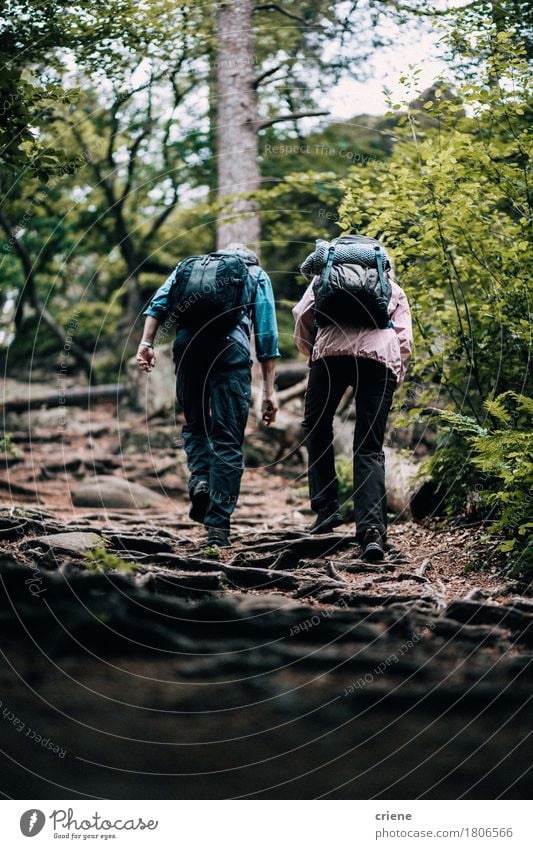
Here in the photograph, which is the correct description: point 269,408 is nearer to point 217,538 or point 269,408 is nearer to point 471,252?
point 217,538

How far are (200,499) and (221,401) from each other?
30.2 inches

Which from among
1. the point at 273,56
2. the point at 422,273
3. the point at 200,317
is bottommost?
the point at 200,317

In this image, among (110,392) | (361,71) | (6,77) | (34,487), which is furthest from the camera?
(110,392)

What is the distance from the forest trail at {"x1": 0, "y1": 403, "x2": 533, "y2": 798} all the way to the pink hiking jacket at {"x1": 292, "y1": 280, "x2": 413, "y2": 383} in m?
1.47

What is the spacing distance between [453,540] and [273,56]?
25.6ft

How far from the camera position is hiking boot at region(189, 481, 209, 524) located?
616 cm

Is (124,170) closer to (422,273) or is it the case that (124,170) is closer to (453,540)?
(422,273)

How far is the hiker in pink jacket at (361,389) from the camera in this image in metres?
5.69

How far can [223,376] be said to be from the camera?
6.09m

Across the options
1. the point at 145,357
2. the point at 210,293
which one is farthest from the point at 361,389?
the point at 145,357

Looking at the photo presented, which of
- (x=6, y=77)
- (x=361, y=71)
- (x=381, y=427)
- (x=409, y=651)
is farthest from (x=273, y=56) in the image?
(x=409, y=651)

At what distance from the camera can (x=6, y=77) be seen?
6.45 metres

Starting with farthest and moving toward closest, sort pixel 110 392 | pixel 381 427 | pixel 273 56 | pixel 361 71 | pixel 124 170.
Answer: pixel 124 170 < pixel 110 392 < pixel 273 56 < pixel 361 71 < pixel 381 427

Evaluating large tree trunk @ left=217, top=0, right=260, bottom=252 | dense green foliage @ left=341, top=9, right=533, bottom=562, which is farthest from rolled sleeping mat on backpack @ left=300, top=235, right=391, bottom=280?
large tree trunk @ left=217, top=0, right=260, bottom=252
